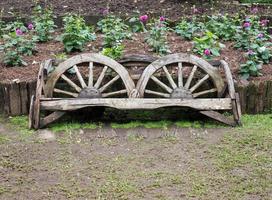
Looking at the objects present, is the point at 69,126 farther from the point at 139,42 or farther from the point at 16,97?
the point at 139,42

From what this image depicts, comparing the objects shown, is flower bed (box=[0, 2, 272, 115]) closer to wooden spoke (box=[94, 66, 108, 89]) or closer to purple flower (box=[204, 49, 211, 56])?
purple flower (box=[204, 49, 211, 56])

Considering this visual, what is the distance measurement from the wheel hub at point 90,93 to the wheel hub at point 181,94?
0.75m

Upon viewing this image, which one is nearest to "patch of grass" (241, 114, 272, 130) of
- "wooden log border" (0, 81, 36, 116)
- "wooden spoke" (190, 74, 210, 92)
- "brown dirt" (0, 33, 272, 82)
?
"brown dirt" (0, 33, 272, 82)

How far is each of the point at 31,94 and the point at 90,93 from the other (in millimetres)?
708

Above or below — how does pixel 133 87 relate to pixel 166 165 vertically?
above

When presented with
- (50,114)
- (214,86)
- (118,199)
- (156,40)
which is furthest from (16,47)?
(118,199)

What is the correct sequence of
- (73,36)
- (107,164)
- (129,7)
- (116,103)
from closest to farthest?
(107,164) → (116,103) → (73,36) → (129,7)

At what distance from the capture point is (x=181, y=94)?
538cm

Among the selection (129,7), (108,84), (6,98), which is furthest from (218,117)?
(129,7)

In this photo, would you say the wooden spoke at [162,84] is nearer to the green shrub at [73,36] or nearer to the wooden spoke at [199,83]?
the wooden spoke at [199,83]

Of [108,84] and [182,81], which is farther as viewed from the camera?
[182,81]

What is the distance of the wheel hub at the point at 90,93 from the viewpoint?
534cm

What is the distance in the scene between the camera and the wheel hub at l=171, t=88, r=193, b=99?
5371mm

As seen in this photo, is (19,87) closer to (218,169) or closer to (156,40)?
(156,40)
